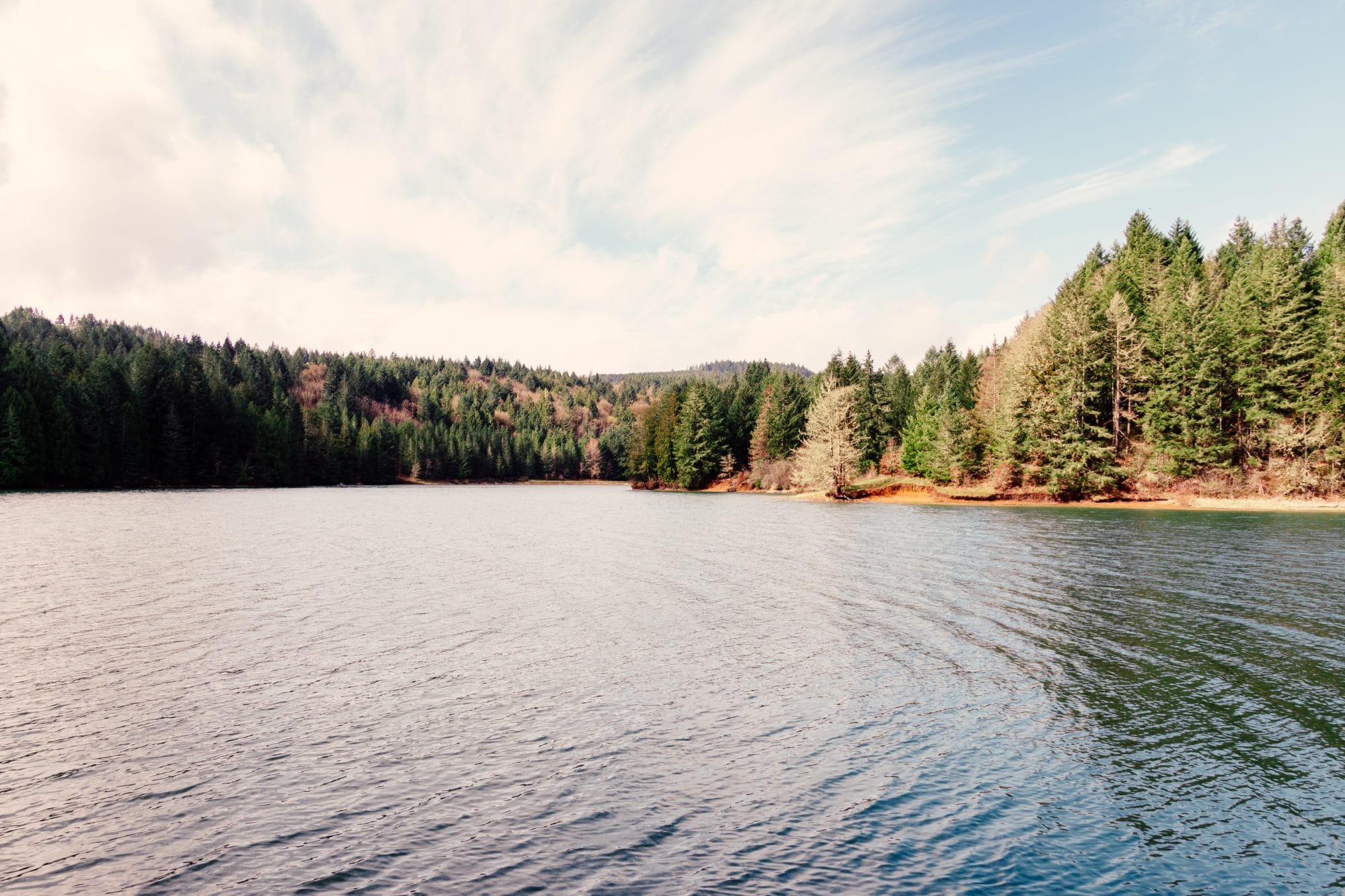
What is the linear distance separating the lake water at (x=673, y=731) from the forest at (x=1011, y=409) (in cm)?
5189

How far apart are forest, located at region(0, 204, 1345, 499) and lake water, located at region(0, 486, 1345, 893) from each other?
51.9 m

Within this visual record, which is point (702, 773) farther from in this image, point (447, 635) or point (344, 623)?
point (344, 623)

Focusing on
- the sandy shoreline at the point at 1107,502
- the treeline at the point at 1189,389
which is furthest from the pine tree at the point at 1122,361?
the sandy shoreline at the point at 1107,502

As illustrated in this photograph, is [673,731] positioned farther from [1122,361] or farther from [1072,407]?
[1122,361]

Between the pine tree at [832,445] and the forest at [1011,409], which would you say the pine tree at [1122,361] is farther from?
the pine tree at [832,445]

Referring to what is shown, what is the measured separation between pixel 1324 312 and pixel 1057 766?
8914 cm

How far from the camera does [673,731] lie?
1429cm

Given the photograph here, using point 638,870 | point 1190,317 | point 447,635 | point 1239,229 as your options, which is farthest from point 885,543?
point 1239,229

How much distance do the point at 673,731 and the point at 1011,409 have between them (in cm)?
8352

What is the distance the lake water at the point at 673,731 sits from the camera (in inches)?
380

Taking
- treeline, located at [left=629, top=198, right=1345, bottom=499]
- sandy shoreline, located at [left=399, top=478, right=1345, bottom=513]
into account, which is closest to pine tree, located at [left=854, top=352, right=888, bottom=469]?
treeline, located at [left=629, top=198, right=1345, bottom=499]

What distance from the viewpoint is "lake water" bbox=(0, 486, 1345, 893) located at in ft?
31.7

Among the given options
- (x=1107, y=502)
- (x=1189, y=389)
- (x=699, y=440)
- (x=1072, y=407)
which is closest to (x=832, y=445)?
(x=1072, y=407)

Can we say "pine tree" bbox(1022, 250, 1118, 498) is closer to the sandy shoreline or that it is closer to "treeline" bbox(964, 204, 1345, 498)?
"treeline" bbox(964, 204, 1345, 498)
